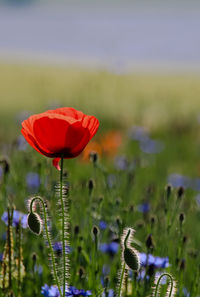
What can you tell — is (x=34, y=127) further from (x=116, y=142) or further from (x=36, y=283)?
(x=116, y=142)

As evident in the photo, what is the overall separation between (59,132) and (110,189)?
1276mm

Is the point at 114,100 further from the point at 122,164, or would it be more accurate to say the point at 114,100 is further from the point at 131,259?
the point at 131,259

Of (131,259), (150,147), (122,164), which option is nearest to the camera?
(131,259)

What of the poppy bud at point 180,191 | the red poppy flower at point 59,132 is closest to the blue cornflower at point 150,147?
the poppy bud at point 180,191

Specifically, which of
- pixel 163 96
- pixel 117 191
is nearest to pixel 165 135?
pixel 163 96

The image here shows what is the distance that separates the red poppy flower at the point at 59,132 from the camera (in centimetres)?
117

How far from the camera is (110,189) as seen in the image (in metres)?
2.41

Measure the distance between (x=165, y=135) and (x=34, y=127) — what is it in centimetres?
667

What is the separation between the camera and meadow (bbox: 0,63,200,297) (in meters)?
1.76

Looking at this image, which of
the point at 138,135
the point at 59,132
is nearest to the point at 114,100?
the point at 138,135

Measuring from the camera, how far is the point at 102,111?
9742 mm

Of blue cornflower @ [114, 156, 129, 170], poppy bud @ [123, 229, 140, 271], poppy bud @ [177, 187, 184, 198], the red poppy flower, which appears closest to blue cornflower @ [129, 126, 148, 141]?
blue cornflower @ [114, 156, 129, 170]

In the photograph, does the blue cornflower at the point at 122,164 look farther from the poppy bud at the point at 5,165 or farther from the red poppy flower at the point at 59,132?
the red poppy flower at the point at 59,132

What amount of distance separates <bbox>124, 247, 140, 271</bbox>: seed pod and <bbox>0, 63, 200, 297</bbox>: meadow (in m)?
0.22
